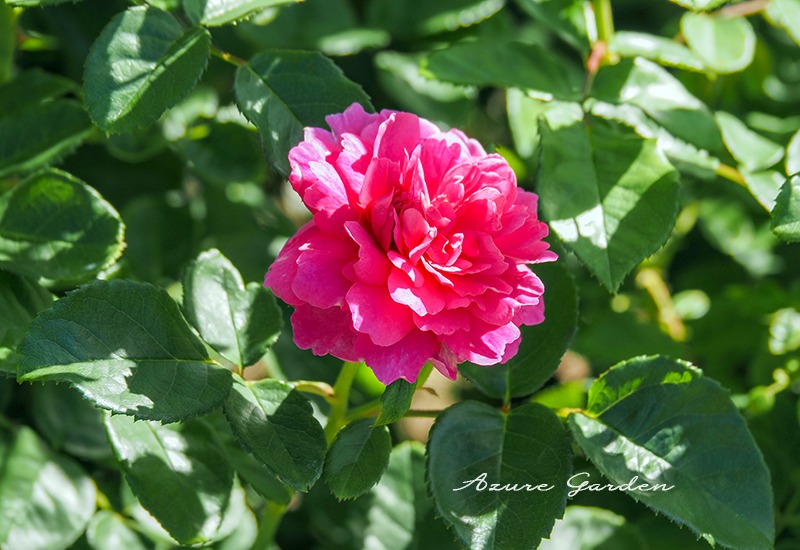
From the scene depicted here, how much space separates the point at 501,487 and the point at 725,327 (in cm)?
78

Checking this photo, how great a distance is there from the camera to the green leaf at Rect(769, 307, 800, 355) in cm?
132

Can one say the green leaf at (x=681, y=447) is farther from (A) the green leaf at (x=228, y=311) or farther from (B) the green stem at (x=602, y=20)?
(B) the green stem at (x=602, y=20)

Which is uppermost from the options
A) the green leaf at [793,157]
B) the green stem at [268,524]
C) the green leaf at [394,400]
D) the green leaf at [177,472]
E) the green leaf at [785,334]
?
the green leaf at [394,400]

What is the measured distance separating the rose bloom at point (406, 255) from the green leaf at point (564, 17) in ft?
1.53

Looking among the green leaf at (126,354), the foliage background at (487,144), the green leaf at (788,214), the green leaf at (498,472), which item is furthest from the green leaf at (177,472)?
the green leaf at (788,214)

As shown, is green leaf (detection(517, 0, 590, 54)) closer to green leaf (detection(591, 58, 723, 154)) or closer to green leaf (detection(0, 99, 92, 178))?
green leaf (detection(591, 58, 723, 154))

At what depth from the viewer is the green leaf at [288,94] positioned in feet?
3.06

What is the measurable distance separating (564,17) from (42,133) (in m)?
0.70

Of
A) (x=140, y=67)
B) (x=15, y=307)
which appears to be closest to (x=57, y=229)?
(x=15, y=307)

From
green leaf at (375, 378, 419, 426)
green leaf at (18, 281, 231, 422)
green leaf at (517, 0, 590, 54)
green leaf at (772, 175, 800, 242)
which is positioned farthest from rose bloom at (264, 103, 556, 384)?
green leaf at (517, 0, 590, 54)

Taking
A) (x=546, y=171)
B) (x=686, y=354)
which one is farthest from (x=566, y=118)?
(x=686, y=354)

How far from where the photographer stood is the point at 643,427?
941 mm

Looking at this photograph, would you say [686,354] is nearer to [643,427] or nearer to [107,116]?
[643,427]

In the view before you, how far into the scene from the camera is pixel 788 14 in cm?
117
